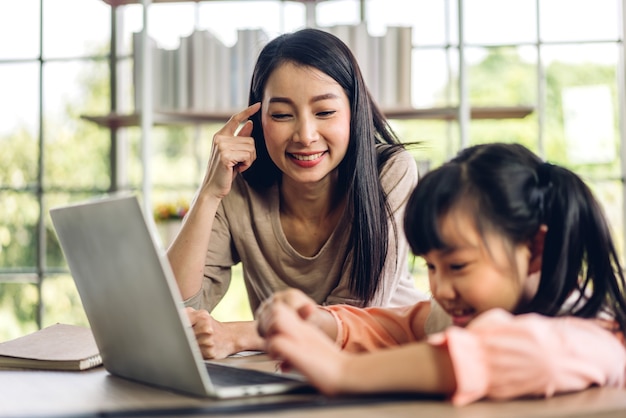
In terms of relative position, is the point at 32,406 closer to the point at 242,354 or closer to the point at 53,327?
the point at 242,354

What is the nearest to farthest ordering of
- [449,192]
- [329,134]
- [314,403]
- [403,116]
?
[314,403], [449,192], [329,134], [403,116]

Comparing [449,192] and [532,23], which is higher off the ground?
[532,23]

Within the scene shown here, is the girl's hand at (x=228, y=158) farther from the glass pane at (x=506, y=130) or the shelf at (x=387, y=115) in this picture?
the glass pane at (x=506, y=130)

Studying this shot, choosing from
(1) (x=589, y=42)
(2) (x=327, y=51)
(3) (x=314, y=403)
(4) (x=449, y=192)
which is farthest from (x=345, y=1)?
(3) (x=314, y=403)

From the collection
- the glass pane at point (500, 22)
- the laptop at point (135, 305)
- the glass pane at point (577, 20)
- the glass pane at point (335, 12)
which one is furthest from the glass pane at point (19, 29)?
the laptop at point (135, 305)

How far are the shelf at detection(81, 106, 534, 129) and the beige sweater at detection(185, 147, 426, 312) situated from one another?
5.11ft

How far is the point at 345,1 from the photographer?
395 centimetres

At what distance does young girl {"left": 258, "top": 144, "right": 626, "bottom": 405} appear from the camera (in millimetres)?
896

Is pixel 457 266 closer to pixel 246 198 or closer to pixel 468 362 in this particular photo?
pixel 468 362

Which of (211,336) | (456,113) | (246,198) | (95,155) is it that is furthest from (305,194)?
(95,155)

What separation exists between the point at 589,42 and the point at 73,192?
7.80ft

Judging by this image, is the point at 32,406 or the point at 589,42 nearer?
the point at 32,406

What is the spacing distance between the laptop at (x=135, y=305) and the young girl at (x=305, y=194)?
620 mm

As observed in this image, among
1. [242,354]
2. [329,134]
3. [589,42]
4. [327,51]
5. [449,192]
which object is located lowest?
[242,354]
